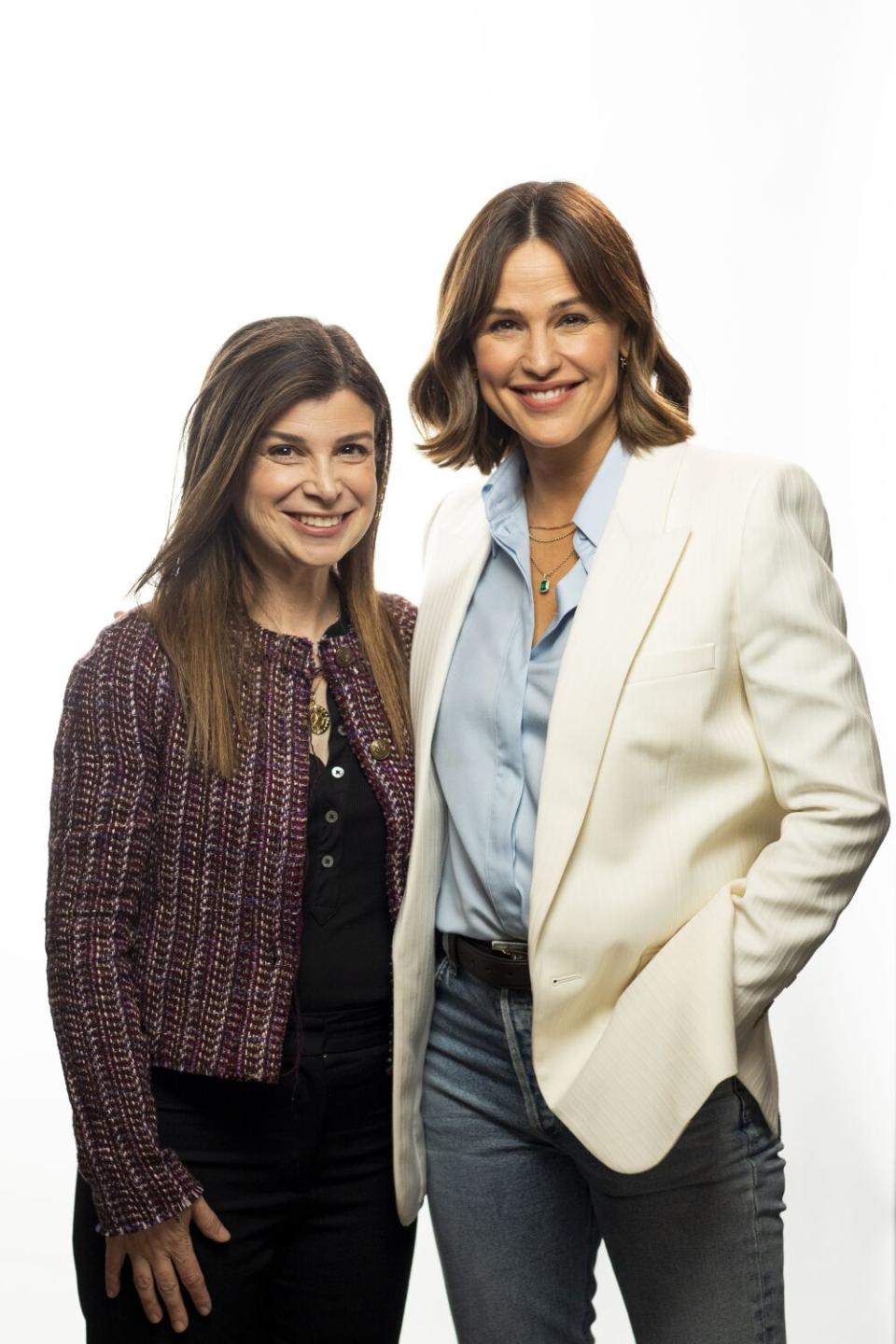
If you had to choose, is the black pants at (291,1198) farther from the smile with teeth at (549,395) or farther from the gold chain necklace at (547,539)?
the smile with teeth at (549,395)

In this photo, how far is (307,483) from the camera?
2299 millimetres

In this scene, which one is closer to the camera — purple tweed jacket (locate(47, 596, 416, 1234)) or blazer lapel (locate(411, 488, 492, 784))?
purple tweed jacket (locate(47, 596, 416, 1234))

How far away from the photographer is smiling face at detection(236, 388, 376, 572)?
2.30 meters

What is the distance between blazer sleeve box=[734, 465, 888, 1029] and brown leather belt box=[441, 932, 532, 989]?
0.99 ft

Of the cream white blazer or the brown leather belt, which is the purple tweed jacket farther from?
the cream white blazer

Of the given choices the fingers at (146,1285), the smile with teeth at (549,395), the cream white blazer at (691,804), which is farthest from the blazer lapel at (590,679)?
the fingers at (146,1285)

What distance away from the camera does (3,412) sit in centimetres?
479

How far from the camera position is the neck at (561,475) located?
2.31 meters

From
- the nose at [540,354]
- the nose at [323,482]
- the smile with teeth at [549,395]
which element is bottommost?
the nose at [323,482]

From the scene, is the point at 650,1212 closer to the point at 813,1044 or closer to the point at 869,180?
the point at 813,1044

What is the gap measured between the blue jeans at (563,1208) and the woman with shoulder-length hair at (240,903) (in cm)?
10

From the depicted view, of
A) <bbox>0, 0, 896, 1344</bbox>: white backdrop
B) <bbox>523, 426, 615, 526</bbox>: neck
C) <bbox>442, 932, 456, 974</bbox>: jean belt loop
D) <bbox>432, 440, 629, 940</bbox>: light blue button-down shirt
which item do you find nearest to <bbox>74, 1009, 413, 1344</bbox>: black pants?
<bbox>442, 932, 456, 974</bbox>: jean belt loop

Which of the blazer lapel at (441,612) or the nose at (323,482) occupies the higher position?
the nose at (323,482)

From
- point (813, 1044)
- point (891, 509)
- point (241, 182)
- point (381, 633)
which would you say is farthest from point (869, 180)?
point (381, 633)
